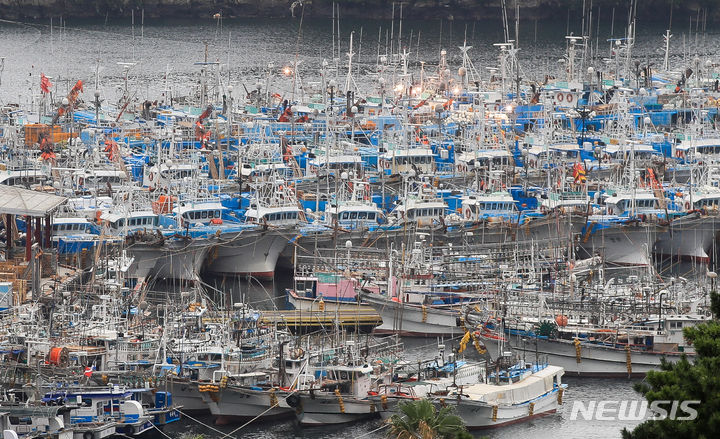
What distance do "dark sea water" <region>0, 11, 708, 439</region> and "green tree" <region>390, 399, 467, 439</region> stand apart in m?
49.9

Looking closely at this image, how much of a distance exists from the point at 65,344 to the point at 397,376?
28.6ft

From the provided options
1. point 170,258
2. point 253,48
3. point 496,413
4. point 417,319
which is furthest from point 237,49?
point 496,413

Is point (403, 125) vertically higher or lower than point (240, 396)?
higher

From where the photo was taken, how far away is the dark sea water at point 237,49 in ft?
357

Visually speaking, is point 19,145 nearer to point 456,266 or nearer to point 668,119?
point 456,266

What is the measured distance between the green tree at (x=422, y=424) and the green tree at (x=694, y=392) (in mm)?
10432

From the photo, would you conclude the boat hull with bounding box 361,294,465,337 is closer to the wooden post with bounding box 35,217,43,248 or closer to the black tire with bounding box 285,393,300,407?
the black tire with bounding box 285,393,300,407

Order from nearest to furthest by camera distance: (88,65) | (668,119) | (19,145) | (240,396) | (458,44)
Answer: (240,396) < (19,145) < (668,119) < (88,65) < (458,44)

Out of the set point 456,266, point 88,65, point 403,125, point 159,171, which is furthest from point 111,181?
point 88,65

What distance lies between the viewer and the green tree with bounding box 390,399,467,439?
41.2m

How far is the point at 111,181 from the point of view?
6981cm
